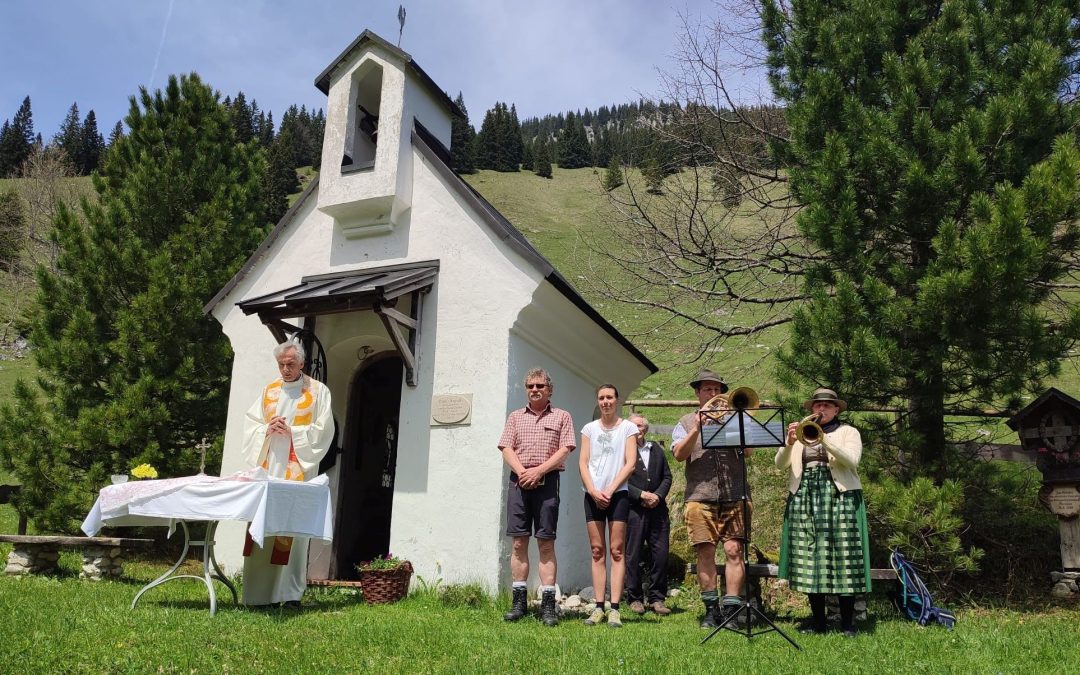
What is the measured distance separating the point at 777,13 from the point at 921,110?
93.3 inches

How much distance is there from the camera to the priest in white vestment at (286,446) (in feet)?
21.2

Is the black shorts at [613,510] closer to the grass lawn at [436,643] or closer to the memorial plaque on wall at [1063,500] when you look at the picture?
the grass lawn at [436,643]

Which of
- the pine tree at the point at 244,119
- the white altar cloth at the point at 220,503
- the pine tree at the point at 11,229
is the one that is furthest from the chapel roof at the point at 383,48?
the pine tree at the point at 244,119

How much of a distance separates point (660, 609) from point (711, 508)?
1.46m

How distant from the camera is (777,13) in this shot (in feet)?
29.3

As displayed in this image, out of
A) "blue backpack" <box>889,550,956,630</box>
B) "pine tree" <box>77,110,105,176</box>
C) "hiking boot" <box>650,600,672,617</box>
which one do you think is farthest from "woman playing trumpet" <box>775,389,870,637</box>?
"pine tree" <box>77,110,105,176</box>

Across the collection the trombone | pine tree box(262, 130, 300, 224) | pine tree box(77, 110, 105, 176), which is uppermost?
pine tree box(77, 110, 105, 176)

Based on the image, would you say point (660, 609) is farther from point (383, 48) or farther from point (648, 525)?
point (383, 48)

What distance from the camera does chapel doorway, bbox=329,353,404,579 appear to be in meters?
9.21

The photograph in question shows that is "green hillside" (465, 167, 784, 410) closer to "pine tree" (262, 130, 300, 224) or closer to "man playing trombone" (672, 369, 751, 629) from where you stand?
"man playing trombone" (672, 369, 751, 629)

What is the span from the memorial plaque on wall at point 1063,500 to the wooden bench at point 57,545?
28.6 feet

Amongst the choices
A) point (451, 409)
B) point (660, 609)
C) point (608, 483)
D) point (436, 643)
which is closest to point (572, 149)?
point (451, 409)

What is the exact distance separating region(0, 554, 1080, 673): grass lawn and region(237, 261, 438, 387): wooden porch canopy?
2.84 metres

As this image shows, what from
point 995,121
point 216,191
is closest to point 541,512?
point 995,121
